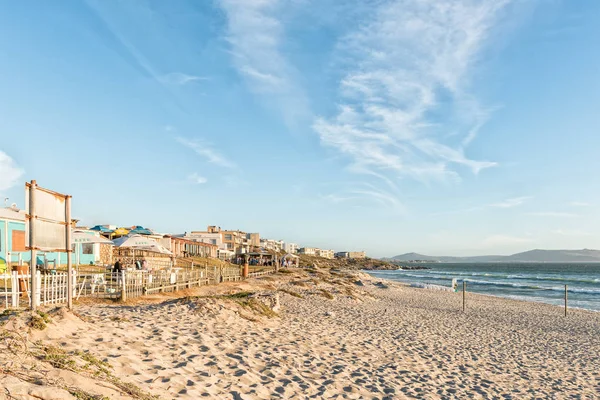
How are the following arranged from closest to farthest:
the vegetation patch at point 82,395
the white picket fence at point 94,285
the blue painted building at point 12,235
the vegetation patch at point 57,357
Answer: the vegetation patch at point 82,395 → the vegetation patch at point 57,357 → the white picket fence at point 94,285 → the blue painted building at point 12,235

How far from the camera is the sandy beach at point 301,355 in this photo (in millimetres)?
6336

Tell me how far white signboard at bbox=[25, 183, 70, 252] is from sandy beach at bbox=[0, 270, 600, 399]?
1759 millimetres

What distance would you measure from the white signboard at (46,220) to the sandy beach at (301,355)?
1.76 m

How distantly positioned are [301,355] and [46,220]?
6241mm

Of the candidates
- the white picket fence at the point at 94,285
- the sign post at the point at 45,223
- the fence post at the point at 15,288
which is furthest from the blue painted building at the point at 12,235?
the sign post at the point at 45,223

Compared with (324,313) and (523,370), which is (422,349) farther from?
(324,313)

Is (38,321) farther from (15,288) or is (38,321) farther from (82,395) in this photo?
(15,288)

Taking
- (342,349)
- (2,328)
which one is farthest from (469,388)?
(2,328)

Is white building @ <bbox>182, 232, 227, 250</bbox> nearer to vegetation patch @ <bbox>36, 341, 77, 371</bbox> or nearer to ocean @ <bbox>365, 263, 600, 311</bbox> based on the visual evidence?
ocean @ <bbox>365, 263, 600, 311</bbox>

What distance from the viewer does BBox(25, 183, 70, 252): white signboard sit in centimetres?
870

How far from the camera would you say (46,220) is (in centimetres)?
923

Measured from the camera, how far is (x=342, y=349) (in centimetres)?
1001

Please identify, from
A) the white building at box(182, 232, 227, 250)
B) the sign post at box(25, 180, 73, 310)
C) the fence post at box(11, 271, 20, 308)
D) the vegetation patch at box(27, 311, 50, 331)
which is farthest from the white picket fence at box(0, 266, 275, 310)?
the white building at box(182, 232, 227, 250)

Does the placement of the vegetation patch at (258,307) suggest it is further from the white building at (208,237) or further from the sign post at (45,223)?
the white building at (208,237)
